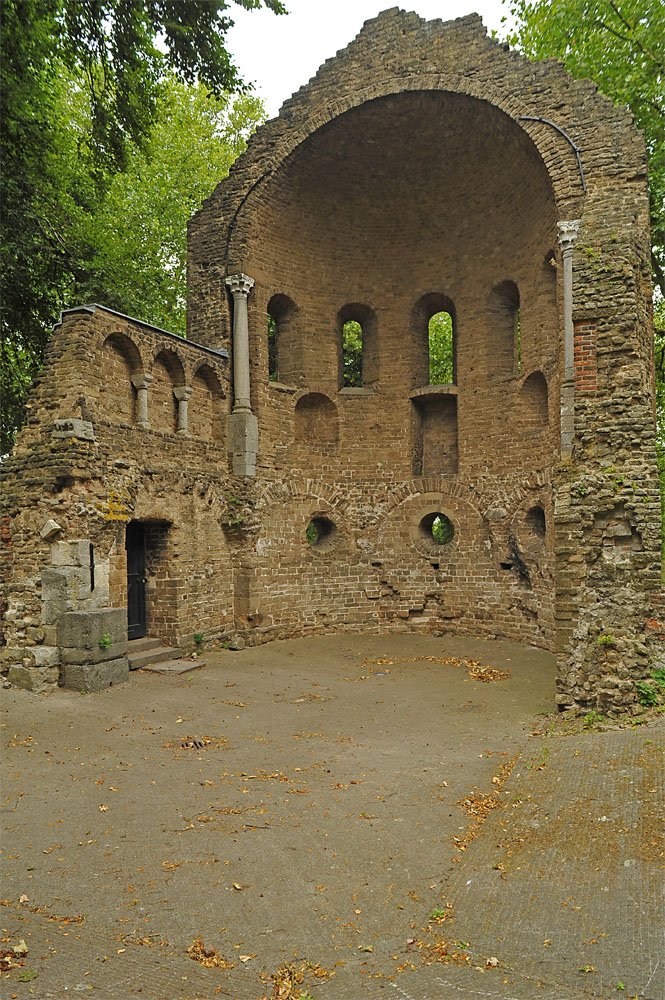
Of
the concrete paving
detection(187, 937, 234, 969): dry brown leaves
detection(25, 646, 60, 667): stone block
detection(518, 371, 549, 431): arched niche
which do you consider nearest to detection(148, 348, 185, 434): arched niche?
detection(25, 646, 60, 667): stone block

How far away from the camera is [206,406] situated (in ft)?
42.7

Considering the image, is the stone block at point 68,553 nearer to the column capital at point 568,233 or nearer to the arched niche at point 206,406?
the arched niche at point 206,406

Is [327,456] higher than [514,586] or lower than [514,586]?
higher

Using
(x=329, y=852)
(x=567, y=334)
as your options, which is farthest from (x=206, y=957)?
(x=567, y=334)

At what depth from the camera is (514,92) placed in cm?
1197

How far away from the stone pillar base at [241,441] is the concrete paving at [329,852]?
17.9ft

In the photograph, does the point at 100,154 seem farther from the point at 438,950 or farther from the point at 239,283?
the point at 438,950

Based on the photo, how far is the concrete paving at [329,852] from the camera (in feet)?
11.6

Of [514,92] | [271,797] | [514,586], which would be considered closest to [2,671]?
[271,797]

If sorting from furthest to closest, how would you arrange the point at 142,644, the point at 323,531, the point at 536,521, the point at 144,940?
the point at 323,531 → the point at 536,521 → the point at 142,644 → the point at 144,940

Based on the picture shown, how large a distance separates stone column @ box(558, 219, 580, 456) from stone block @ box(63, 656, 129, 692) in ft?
24.6

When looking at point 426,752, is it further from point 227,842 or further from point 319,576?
point 319,576

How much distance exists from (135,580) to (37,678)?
8.75ft

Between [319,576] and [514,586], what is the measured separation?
402cm
